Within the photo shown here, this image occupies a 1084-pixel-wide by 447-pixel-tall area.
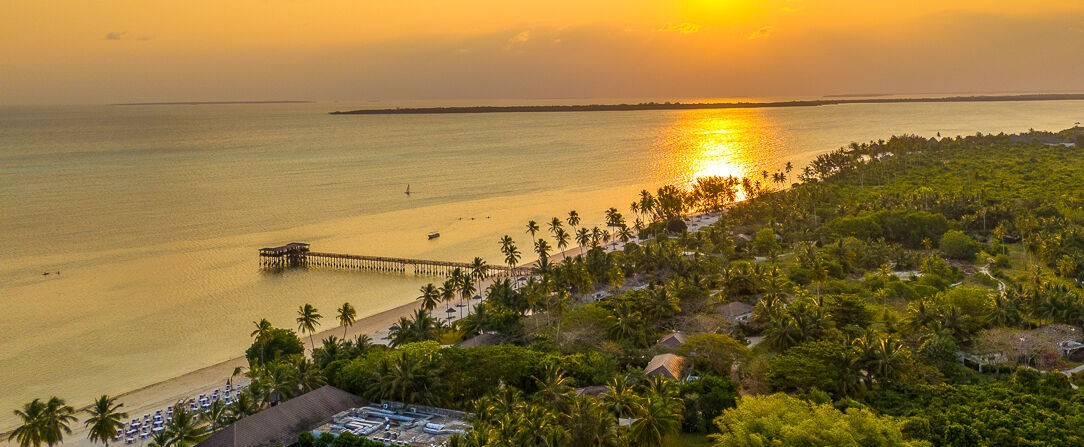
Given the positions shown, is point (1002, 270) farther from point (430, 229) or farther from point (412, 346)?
point (430, 229)

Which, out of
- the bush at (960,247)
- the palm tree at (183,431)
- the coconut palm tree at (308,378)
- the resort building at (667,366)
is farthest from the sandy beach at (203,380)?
the bush at (960,247)

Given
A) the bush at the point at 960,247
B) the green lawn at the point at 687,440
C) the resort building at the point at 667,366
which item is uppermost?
the resort building at the point at 667,366

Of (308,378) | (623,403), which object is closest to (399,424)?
(308,378)

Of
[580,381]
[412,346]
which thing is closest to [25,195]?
[412,346]

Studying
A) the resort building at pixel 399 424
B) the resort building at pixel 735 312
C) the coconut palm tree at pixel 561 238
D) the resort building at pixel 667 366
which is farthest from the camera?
the coconut palm tree at pixel 561 238

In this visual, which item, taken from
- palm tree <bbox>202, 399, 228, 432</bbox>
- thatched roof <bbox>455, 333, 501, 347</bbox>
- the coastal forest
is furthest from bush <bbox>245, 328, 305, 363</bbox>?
thatched roof <bbox>455, 333, 501, 347</bbox>

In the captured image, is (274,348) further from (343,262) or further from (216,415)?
(343,262)

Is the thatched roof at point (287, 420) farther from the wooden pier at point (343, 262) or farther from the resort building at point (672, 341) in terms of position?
the wooden pier at point (343, 262)
